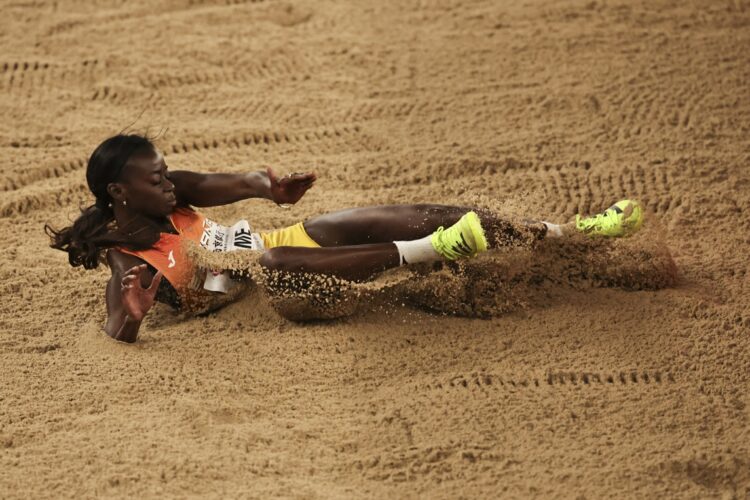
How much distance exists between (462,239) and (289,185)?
27.8 inches

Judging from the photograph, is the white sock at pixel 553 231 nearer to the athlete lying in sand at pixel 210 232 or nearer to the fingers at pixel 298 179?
the athlete lying in sand at pixel 210 232

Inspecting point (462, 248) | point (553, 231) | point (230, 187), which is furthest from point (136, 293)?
point (553, 231)

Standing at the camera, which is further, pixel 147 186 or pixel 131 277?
pixel 147 186

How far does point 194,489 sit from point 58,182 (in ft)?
6.95

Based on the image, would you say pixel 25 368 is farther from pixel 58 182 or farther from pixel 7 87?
pixel 7 87

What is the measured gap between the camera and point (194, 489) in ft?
9.55

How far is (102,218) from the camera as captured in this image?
365 centimetres

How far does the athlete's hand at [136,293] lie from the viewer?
3.36 meters

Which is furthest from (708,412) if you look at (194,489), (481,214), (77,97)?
(77,97)

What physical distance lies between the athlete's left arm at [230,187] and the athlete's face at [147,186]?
0.16m

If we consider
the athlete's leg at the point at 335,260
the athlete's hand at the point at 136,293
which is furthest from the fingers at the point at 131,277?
the athlete's leg at the point at 335,260

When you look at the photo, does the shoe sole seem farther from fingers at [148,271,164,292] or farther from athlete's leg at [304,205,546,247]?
fingers at [148,271,164,292]

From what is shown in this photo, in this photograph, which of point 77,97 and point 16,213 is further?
point 77,97

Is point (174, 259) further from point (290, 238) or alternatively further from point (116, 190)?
point (290, 238)
